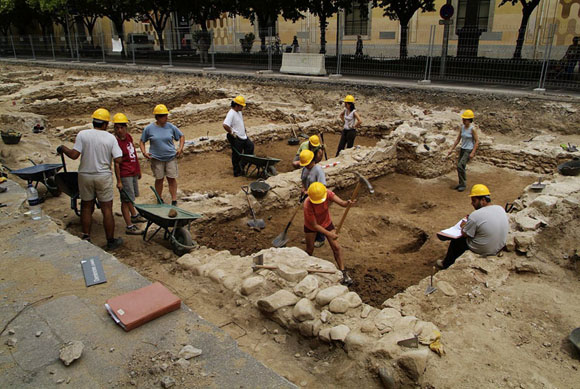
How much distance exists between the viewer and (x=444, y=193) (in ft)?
29.5

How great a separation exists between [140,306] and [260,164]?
18.0 ft

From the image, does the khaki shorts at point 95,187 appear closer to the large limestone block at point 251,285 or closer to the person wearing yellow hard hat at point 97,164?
the person wearing yellow hard hat at point 97,164

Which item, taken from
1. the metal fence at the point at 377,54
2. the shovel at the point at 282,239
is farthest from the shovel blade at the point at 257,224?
the metal fence at the point at 377,54

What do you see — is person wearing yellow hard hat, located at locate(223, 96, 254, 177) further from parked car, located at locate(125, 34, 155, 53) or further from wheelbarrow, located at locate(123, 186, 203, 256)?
parked car, located at locate(125, 34, 155, 53)

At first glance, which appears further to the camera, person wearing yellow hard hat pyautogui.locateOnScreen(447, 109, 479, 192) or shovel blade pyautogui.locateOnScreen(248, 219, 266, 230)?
person wearing yellow hard hat pyautogui.locateOnScreen(447, 109, 479, 192)

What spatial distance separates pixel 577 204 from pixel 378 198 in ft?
11.3

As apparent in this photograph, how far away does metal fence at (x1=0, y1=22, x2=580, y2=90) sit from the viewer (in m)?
14.1

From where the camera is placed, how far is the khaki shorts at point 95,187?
18.0 ft

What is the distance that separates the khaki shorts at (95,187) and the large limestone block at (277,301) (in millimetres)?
2771

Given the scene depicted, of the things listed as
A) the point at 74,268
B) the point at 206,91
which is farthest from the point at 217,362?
the point at 206,91

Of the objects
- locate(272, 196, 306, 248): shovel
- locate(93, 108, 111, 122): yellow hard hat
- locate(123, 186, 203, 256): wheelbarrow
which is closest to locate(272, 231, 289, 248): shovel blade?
locate(272, 196, 306, 248): shovel

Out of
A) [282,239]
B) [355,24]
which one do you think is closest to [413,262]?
[282,239]

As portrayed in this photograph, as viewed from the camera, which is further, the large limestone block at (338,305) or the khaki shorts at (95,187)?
the khaki shorts at (95,187)

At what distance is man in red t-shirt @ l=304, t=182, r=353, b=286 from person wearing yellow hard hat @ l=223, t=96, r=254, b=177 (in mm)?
3806
